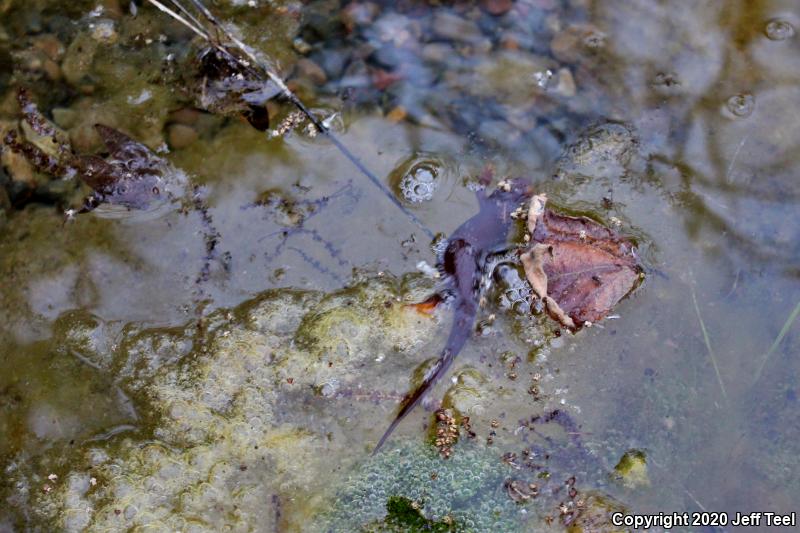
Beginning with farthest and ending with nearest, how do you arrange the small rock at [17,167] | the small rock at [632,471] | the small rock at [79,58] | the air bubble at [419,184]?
the small rock at [79,58], the small rock at [17,167], the air bubble at [419,184], the small rock at [632,471]

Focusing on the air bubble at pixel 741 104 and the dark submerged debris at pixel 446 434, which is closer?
the dark submerged debris at pixel 446 434

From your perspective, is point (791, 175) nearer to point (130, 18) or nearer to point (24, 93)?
point (130, 18)

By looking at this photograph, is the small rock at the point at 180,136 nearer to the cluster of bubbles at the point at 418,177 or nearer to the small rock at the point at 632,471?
the cluster of bubbles at the point at 418,177

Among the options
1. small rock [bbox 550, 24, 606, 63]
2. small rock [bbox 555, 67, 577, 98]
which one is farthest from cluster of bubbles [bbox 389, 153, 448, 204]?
small rock [bbox 550, 24, 606, 63]

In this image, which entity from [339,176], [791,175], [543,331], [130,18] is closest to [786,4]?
[791,175]

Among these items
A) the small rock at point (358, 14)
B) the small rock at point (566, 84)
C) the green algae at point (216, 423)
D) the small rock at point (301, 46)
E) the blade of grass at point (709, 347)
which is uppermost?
the small rock at point (358, 14)

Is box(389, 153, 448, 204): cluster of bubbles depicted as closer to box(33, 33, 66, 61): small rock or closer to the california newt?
the california newt

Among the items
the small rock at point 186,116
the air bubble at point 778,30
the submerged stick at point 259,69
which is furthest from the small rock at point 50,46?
the air bubble at point 778,30
